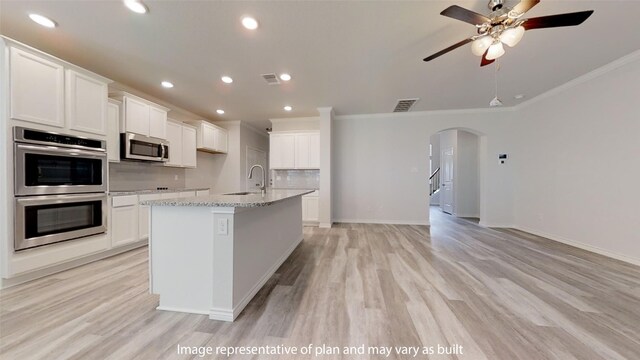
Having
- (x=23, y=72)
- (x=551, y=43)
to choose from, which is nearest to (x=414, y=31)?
(x=551, y=43)

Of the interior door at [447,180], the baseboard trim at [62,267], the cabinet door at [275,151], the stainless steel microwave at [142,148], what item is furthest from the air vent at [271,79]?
the interior door at [447,180]

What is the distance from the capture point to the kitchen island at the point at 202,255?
174cm

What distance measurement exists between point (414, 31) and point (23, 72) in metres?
4.04

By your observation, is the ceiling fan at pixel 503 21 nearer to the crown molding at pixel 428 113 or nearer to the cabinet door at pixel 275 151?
the crown molding at pixel 428 113

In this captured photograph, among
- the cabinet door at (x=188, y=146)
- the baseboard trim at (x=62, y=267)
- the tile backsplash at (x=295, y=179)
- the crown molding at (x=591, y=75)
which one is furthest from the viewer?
the tile backsplash at (x=295, y=179)

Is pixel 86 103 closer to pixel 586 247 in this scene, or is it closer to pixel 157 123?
pixel 157 123

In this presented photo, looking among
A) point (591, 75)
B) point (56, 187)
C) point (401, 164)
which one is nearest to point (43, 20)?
point (56, 187)

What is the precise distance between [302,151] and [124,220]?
3.57m

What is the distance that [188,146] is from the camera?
481 cm

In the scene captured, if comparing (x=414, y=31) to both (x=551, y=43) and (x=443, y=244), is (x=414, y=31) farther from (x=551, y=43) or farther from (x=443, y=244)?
(x=443, y=244)

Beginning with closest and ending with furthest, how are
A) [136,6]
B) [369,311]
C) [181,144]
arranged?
[369,311]
[136,6]
[181,144]

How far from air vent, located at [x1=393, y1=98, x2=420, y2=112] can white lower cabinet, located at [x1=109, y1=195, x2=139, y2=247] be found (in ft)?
16.4

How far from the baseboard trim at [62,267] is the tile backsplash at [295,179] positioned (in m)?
3.24

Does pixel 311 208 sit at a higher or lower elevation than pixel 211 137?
lower
